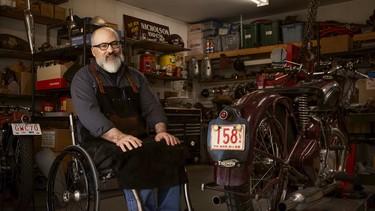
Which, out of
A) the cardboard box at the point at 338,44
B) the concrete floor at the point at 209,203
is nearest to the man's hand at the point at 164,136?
the concrete floor at the point at 209,203

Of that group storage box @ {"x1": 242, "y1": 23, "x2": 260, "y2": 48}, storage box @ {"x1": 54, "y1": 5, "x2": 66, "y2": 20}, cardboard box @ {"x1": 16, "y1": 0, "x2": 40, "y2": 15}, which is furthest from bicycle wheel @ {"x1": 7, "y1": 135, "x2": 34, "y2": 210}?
storage box @ {"x1": 242, "y1": 23, "x2": 260, "y2": 48}

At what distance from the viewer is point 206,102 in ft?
25.0

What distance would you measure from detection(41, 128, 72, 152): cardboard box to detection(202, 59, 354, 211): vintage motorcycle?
2.43 m

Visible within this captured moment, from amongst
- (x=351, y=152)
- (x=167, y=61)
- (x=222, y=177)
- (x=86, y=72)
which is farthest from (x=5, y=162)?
(x=167, y=61)

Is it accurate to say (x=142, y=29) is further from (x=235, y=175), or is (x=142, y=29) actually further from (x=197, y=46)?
(x=235, y=175)

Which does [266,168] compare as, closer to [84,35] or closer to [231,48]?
[84,35]

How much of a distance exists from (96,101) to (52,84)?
2286mm

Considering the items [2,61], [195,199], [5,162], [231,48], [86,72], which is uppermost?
[231,48]

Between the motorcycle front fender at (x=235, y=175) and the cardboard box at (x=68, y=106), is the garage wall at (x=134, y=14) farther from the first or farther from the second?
the motorcycle front fender at (x=235, y=175)

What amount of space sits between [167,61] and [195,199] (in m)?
3.62

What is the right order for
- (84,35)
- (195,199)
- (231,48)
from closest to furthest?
1. (195,199)
2. (84,35)
3. (231,48)

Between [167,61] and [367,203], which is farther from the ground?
[167,61]

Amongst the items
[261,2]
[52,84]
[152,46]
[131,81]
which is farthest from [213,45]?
[131,81]

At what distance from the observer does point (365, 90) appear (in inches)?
174
